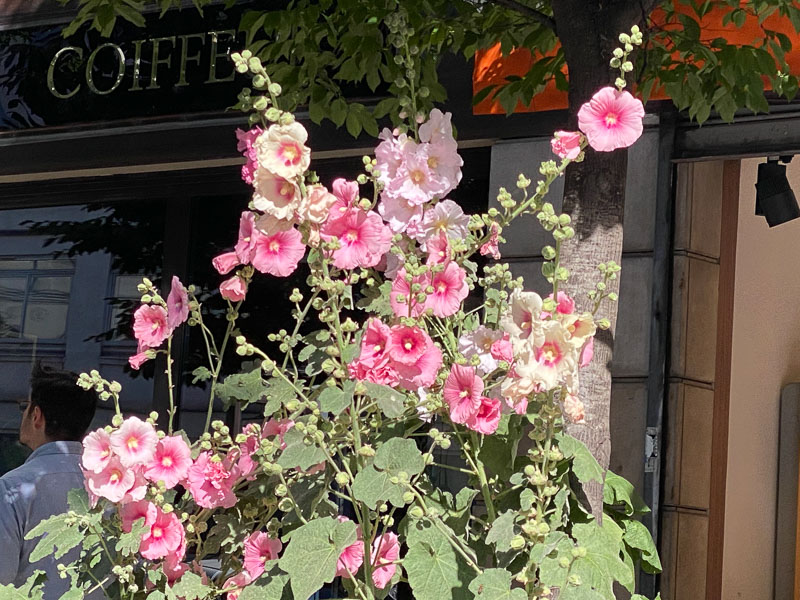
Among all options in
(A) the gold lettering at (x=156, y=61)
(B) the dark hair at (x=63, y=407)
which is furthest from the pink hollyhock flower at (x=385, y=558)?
(A) the gold lettering at (x=156, y=61)

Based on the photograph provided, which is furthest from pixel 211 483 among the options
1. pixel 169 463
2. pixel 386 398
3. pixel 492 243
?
pixel 492 243

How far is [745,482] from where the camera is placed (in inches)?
255

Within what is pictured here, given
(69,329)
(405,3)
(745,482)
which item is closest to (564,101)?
(405,3)

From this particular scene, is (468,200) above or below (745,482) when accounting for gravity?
above

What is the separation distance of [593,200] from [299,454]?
3.78 ft

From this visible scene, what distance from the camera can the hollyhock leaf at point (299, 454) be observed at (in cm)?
195

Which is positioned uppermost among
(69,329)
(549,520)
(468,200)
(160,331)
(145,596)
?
(468,200)

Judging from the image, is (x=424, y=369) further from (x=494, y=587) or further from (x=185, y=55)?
→ (x=185, y=55)

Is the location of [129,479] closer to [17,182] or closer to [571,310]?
[571,310]

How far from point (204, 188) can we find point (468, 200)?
1.51 metres

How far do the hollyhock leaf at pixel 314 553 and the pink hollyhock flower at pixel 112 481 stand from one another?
0.38 m

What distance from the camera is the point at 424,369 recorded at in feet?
6.48

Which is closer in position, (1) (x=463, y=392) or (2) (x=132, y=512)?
(1) (x=463, y=392)

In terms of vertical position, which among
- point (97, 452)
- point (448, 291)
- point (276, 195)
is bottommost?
point (97, 452)
